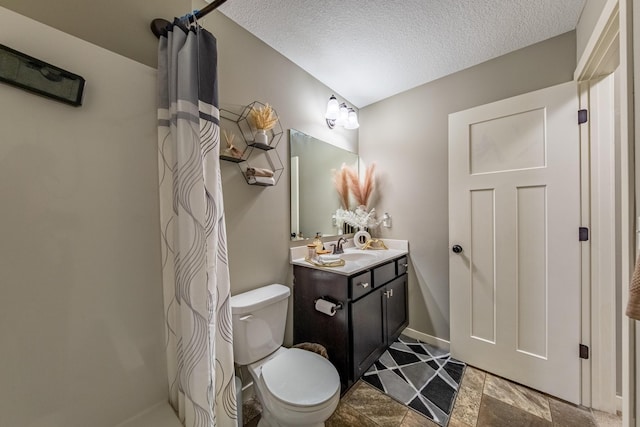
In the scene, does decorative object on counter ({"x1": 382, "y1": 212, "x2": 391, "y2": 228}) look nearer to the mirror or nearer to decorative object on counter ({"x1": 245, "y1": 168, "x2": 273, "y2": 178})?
the mirror

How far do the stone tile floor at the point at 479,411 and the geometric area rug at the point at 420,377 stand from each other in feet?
0.16

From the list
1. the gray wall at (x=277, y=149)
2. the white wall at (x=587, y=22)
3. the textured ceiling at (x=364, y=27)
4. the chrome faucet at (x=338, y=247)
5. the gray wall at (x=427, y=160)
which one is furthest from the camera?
the chrome faucet at (x=338, y=247)

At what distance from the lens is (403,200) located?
221 centimetres

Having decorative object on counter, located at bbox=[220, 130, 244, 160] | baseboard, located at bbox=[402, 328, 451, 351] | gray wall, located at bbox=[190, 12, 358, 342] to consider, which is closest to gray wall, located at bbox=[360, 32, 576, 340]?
baseboard, located at bbox=[402, 328, 451, 351]

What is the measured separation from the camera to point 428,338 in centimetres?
206

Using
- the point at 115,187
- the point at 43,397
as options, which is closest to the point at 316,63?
the point at 115,187

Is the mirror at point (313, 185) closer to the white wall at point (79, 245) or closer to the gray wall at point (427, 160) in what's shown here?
the gray wall at point (427, 160)

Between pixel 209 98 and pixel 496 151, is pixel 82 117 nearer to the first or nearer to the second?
pixel 209 98

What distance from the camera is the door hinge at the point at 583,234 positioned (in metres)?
1.36

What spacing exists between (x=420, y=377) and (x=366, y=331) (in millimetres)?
554

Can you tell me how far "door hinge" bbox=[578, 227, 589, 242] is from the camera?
1.36 m

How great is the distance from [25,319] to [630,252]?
2.14 meters

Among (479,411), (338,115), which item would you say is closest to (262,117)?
(338,115)

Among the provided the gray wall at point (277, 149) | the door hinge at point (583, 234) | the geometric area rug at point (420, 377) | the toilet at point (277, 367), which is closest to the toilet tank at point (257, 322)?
the toilet at point (277, 367)
